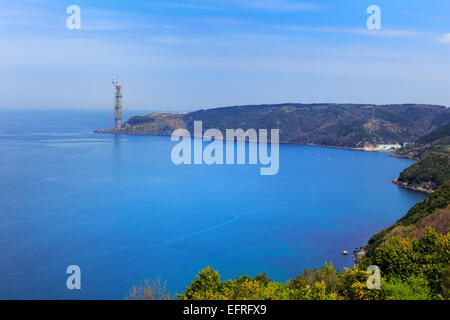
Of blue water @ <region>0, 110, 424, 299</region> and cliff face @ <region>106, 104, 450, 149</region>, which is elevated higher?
cliff face @ <region>106, 104, 450, 149</region>

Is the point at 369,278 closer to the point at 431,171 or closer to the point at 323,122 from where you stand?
the point at 431,171

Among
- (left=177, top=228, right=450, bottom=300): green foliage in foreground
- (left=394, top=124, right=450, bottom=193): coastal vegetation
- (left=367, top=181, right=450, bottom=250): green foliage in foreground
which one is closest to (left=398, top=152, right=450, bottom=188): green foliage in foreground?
(left=394, top=124, right=450, bottom=193): coastal vegetation

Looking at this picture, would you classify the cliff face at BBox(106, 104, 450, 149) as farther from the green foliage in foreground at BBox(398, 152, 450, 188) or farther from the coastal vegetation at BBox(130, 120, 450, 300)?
the coastal vegetation at BBox(130, 120, 450, 300)

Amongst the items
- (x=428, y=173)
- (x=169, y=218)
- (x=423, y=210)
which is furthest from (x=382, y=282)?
(x=428, y=173)

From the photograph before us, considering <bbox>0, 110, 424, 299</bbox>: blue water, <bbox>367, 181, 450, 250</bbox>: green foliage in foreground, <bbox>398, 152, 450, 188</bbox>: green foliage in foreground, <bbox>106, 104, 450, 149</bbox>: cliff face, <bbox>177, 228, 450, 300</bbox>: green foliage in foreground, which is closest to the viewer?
<bbox>177, 228, 450, 300</bbox>: green foliage in foreground

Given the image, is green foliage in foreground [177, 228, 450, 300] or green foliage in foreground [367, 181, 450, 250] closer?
green foliage in foreground [177, 228, 450, 300]

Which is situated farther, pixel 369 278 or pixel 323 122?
pixel 323 122
